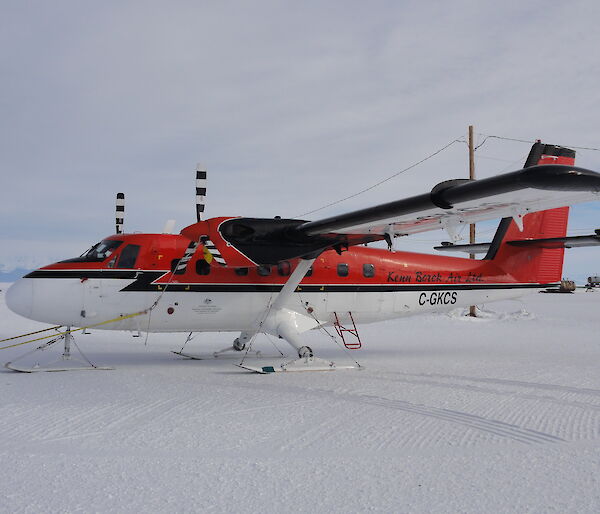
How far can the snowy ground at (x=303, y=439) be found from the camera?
11.6ft

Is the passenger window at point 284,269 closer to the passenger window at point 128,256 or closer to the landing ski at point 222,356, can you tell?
the landing ski at point 222,356

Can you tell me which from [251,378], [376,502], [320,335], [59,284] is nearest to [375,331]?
[320,335]

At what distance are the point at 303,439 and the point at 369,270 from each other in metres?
6.37

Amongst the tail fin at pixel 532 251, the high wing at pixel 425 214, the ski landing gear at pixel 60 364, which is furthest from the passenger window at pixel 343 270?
the ski landing gear at pixel 60 364

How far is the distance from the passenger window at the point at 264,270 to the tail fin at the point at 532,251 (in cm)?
573

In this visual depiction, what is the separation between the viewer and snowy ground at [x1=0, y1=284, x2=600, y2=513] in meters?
3.54

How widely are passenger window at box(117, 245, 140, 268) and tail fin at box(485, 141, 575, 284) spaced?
8285 mm

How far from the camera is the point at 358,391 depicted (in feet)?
24.1

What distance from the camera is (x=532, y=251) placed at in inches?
482

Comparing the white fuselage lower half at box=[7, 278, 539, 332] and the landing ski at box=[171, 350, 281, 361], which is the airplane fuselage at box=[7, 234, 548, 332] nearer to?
the white fuselage lower half at box=[7, 278, 539, 332]

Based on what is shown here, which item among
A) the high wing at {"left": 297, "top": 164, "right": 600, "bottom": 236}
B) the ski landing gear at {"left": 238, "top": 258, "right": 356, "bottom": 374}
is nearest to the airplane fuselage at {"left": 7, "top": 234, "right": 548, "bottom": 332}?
the ski landing gear at {"left": 238, "top": 258, "right": 356, "bottom": 374}

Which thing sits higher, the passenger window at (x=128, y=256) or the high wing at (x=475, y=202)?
the high wing at (x=475, y=202)

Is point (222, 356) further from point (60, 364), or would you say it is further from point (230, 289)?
point (60, 364)

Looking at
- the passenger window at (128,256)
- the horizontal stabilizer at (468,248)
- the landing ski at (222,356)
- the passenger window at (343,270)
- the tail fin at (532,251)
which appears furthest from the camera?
the horizontal stabilizer at (468,248)
